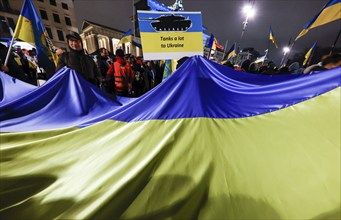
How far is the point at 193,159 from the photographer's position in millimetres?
1233

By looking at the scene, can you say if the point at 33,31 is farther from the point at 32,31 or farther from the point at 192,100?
the point at 192,100

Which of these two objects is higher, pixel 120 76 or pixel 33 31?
pixel 33 31

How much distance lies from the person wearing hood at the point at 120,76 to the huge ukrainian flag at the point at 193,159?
244cm

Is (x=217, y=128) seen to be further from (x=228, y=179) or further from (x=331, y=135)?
(x=331, y=135)

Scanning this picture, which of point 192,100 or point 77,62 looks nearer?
point 192,100

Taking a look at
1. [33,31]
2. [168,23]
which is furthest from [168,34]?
[33,31]

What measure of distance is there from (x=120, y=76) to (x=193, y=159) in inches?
140

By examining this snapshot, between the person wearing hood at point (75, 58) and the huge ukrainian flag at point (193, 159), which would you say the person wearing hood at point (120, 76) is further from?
the huge ukrainian flag at point (193, 159)

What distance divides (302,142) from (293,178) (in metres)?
0.30

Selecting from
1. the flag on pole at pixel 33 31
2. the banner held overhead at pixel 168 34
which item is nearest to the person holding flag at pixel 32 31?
the flag on pole at pixel 33 31

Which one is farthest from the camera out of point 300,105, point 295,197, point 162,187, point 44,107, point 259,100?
point 44,107

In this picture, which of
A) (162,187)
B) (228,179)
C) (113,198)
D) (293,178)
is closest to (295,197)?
(293,178)

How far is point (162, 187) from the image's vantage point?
1.06 meters

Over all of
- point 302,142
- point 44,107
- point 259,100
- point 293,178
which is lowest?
point 44,107
